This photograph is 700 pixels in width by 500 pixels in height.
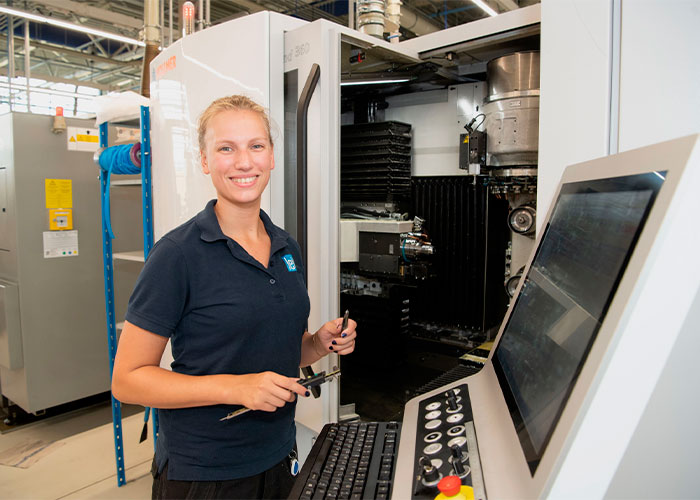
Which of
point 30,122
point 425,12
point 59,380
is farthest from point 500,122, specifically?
point 425,12

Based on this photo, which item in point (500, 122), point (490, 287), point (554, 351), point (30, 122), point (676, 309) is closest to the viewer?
point (676, 309)

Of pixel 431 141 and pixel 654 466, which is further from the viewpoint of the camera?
pixel 431 141

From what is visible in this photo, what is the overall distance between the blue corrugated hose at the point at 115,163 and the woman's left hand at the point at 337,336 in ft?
4.56

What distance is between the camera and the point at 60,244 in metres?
2.90

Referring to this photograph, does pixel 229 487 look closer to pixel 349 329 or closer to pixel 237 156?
pixel 349 329

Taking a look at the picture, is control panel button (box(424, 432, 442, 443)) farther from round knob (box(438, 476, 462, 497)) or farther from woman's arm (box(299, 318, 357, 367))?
woman's arm (box(299, 318, 357, 367))

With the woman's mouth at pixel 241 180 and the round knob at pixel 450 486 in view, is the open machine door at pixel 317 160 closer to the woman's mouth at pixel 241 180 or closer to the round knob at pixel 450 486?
the woman's mouth at pixel 241 180

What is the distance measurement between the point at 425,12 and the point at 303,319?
635cm

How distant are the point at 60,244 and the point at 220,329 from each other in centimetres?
243

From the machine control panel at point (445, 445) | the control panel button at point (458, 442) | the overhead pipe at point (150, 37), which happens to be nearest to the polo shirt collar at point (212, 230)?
the machine control panel at point (445, 445)

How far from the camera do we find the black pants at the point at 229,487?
1024mm

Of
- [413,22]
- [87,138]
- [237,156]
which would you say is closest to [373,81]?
[237,156]

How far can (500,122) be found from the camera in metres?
1.64

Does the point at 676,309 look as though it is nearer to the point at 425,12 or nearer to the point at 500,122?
the point at 500,122
